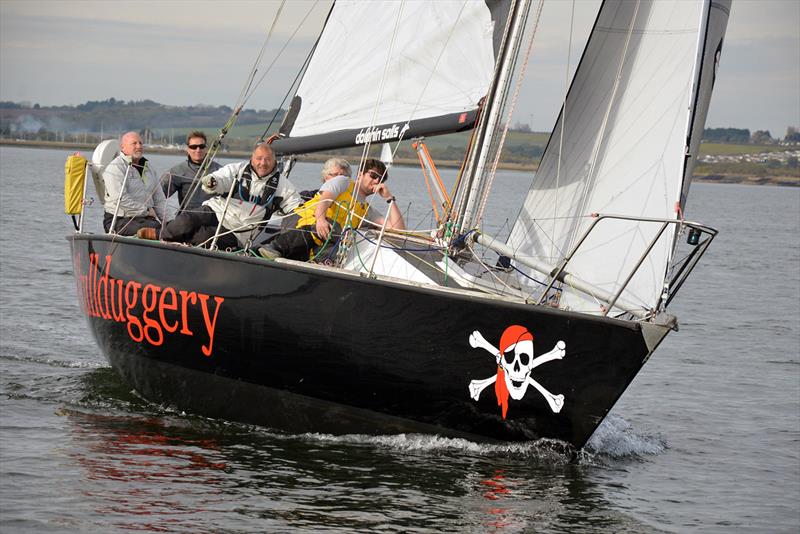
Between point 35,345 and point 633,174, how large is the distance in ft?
23.4

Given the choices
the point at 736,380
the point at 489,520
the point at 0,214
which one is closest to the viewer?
the point at 489,520

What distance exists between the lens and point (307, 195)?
31.8 feet

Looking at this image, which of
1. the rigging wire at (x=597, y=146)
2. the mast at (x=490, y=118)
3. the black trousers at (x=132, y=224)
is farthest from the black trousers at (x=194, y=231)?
the rigging wire at (x=597, y=146)

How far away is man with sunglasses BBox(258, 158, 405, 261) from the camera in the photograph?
866cm

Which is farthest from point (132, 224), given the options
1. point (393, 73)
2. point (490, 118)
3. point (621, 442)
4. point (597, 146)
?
point (621, 442)

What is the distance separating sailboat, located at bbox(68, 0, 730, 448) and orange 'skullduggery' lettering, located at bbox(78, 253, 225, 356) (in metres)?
0.02

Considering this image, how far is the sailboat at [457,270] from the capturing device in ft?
26.2

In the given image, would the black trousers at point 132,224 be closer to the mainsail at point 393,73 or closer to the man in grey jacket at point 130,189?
the man in grey jacket at point 130,189

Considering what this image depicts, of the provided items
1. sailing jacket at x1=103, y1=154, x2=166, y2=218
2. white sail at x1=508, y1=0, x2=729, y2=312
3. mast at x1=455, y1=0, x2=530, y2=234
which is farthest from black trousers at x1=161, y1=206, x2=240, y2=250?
white sail at x1=508, y1=0, x2=729, y2=312

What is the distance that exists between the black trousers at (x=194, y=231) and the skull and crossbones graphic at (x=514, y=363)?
242cm

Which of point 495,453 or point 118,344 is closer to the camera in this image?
point 495,453

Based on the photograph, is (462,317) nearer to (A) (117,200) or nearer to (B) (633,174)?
(B) (633,174)

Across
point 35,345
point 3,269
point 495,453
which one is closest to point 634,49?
point 495,453

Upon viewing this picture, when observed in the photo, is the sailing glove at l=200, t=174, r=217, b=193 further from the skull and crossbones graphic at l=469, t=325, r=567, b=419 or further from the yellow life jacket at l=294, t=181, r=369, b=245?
the skull and crossbones graphic at l=469, t=325, r=567, b=419
